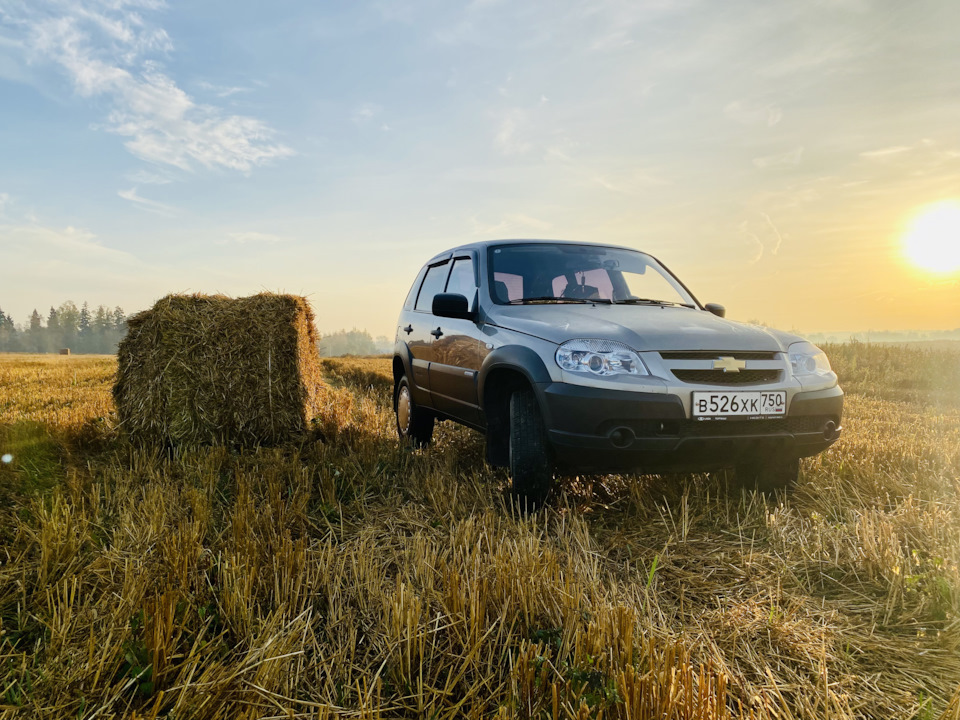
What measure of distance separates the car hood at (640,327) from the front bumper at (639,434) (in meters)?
0.33

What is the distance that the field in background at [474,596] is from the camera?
7.14 feet

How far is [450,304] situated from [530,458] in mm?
1310

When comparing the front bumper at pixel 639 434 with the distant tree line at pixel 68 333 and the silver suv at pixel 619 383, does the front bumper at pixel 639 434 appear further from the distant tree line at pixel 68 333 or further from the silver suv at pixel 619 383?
the distant tree line at pixel 68 333

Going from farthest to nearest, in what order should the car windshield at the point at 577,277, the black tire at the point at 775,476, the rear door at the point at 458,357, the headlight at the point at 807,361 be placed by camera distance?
the car windshield at the point at 577,277 < the rear door at the point at 458,357 < the black tire at the point at 775,476 < the headlight at the point at 807,361

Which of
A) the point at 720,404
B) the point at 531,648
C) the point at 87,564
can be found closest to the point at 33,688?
the point at 87,564

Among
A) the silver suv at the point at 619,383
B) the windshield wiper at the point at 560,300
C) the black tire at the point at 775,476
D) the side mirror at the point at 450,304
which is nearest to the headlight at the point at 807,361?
the silver suv at the point at 619,383

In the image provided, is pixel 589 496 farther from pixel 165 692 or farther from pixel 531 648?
pixel 165 692

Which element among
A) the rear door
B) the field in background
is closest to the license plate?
the field in background

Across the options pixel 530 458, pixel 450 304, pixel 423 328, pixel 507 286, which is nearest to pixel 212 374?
pixel 423 328

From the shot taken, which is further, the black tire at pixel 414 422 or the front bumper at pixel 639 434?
the black tire at pixel 414 422

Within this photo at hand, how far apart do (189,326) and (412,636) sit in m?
5.16

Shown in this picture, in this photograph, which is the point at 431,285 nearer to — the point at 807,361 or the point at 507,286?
the point at 507,286

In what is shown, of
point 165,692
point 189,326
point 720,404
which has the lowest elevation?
point 165,692

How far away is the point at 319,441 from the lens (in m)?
6.38
